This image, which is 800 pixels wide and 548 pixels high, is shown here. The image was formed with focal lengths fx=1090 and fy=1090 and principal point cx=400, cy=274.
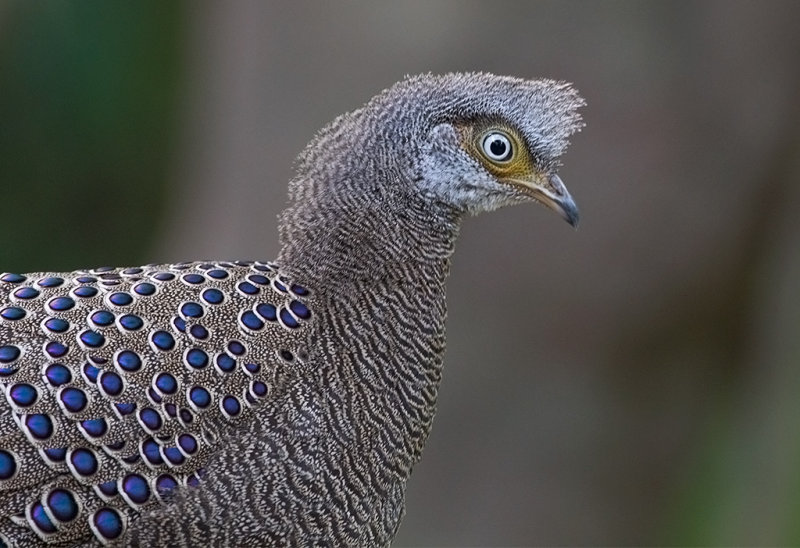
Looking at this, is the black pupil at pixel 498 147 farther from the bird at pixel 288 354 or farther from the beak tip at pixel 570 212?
the beak tip at pixel 570 212

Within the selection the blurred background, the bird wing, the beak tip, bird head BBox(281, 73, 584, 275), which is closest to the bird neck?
bird head BBox(281, 73, 584, 275)

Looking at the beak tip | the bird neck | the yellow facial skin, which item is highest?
the yellow facial skin

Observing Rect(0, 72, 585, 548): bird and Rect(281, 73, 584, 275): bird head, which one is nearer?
Rect(0, 72, 585, 548): bird

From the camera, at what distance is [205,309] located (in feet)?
10.1

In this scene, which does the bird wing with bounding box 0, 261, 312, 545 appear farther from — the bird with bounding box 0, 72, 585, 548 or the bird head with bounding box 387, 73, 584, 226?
the bird head with bounding box 387, 73, 584, 226

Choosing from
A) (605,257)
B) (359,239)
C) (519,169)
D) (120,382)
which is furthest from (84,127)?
(120,382)

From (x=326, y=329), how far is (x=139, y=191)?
743cm

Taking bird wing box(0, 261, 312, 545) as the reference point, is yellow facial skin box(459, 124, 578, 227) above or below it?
above

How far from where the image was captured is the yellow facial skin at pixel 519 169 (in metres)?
3.25

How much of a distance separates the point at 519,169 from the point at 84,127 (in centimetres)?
723

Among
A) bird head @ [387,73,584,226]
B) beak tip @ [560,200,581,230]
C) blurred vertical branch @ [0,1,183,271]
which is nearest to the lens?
bird head @ [387,73,584,226]

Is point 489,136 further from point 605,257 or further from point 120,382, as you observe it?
point 605,257

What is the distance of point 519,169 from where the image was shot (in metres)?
3.31

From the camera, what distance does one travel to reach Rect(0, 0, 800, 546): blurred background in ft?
20.4
